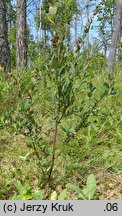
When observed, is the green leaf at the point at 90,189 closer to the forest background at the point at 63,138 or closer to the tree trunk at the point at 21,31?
the forest background at the point at 63,138

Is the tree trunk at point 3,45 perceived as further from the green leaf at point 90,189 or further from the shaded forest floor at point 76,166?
the green leaf at point 90,189

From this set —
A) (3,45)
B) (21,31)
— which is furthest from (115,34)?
(3,45)

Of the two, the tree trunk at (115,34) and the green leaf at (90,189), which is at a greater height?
the tree trunk at (115,34)

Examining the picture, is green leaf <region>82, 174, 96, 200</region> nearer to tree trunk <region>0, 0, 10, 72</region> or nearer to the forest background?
the forest background

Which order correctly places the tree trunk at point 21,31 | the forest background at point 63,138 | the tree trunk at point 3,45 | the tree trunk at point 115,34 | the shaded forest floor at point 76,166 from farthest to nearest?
the tree trunk at point 115,34, the tree trunk at point 21,31, the tree trunk at point 3,45, the shaded forest floor at point 76,166, the forest background at point 63,138

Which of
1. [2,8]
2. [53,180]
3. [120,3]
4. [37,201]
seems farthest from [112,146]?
[120,3]

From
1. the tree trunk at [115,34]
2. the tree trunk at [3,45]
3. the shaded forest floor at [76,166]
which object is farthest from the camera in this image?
the tree trunk at [115,34]

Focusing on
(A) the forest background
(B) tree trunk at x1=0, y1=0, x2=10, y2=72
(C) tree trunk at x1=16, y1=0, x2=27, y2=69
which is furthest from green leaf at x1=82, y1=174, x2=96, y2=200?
(C) tree trunk at x1=16, y1=0, x2=27, y2=69

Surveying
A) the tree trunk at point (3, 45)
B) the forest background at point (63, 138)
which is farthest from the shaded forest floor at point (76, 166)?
the tree trunk at point (3, 45)

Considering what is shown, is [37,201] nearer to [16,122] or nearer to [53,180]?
[53,180]

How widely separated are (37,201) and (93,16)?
1.13m

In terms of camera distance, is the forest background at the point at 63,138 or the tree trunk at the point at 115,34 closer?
the forest background at the point at 63,138

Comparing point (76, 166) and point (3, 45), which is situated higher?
point (3, 45)

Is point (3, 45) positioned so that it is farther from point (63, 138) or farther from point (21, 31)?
point (63, 138)
